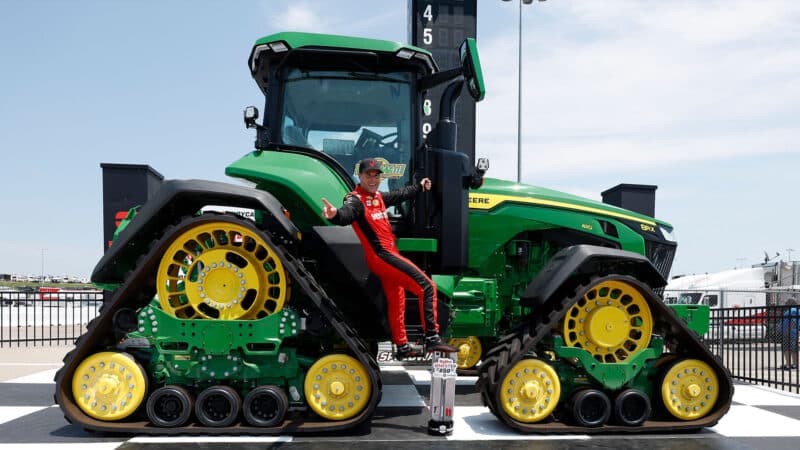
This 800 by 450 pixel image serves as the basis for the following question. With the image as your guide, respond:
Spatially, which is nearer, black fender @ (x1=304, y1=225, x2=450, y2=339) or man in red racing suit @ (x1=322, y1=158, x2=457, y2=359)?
man in red racing suit @ (x1=322, y1=158, x2=457, y2=359)

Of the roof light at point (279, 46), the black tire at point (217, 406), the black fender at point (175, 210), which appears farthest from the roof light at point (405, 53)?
the black tire at point (217, 406)

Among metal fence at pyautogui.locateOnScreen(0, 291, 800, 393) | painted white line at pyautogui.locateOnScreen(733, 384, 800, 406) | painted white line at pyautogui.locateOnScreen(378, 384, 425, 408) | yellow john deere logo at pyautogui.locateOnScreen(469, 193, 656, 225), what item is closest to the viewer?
painted white line at pyautogui.locateOnScreen(378, 384, 425, 408)

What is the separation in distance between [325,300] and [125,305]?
1.47 meters

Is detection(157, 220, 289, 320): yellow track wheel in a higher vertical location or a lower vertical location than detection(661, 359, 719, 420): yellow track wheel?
A: higher

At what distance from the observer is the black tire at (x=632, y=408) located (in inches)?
171

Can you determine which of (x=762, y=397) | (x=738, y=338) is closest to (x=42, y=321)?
(x=762, y=397)

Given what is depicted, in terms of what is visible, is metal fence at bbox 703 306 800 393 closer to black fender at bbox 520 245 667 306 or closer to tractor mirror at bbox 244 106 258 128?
black fender at bbox 520 245 667 306

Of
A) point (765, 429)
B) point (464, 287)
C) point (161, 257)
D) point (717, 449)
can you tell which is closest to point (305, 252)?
point (161, 257)

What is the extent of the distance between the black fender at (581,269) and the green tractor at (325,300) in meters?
0.02

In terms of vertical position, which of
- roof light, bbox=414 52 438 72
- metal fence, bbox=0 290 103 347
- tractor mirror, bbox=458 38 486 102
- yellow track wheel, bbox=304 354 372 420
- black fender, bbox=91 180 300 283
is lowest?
metal fence, bbox=0 290 103 347

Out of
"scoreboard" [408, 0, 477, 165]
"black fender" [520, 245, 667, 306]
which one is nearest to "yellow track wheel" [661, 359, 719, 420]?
"black fender" [520, 245, 667, 306]

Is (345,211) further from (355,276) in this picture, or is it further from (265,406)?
(265,406)

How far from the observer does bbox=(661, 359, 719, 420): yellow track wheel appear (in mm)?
4434

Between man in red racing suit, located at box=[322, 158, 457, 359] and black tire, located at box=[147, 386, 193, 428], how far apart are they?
1563 millimetres
